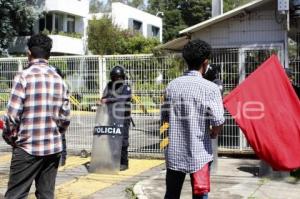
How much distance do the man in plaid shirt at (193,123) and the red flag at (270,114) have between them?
10.8 ft

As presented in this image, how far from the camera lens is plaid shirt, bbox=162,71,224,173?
4.75m

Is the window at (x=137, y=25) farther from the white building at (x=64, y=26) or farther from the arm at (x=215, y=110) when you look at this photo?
the arm at (x=215, y=110)

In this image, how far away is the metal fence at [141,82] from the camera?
10.9 metres

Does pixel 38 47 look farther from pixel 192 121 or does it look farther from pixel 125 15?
pixel 125 15

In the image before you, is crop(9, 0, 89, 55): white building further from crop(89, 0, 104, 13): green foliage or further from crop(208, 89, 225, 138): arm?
crop(89, 0, 104, 13): green foliage

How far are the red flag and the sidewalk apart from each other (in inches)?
16.4

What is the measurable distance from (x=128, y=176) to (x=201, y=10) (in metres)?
59.5

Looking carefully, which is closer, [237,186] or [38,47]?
[38,47]

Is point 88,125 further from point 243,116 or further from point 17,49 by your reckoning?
point 17,49

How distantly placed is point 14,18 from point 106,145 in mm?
28492

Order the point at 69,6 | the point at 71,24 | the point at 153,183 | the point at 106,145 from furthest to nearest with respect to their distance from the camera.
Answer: the point at 71,24 < the point at 69,6 < the point at 106,145 < the point at 153,183

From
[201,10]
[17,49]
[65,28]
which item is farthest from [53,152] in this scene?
[201,10]

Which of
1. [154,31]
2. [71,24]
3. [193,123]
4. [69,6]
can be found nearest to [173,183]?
[193,123]

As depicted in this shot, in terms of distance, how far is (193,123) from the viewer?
477 cm
